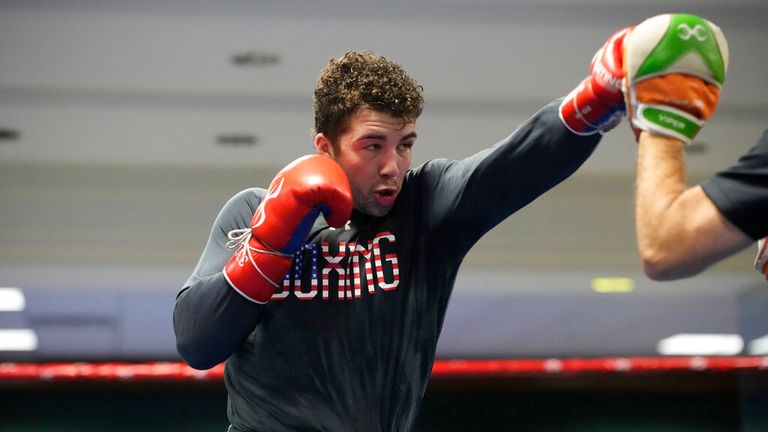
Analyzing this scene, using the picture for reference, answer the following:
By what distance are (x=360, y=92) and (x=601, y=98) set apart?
52cm

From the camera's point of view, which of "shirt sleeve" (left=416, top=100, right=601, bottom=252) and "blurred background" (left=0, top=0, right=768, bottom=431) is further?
"blurred background" (left=0, top=0, right=768, bottom=431)

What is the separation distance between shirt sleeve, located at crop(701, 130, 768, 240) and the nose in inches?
27.7

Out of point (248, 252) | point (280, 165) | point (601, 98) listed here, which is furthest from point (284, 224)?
point (280, 165)

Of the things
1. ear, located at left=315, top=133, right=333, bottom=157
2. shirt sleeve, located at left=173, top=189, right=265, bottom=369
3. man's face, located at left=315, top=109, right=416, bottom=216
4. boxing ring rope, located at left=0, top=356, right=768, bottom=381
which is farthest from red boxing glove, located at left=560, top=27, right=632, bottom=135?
boxing ring rope, located at left=0, top=356, right=768, bottom=381

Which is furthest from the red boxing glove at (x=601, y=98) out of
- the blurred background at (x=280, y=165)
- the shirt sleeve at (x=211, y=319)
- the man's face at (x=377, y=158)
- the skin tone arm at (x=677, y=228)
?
the blurred background at (x=280, y=165)

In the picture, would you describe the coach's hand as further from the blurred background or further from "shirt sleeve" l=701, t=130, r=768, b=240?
the blurred background

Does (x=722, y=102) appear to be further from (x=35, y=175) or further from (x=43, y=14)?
(x=35, y=175)

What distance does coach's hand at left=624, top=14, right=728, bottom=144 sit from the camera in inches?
61.0

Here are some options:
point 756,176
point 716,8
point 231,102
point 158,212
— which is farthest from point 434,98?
point 756,176

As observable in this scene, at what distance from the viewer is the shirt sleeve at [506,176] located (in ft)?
6.01

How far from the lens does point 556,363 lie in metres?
5.88

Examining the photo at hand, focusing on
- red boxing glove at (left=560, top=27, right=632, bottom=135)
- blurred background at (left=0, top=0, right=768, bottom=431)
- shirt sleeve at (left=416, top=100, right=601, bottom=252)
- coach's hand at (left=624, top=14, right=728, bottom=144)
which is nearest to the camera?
coach's hand at (left=624, top=14, right=728, bottom=144)

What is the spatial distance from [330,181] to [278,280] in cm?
21

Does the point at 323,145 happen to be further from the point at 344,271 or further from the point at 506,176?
the point at 506,176
